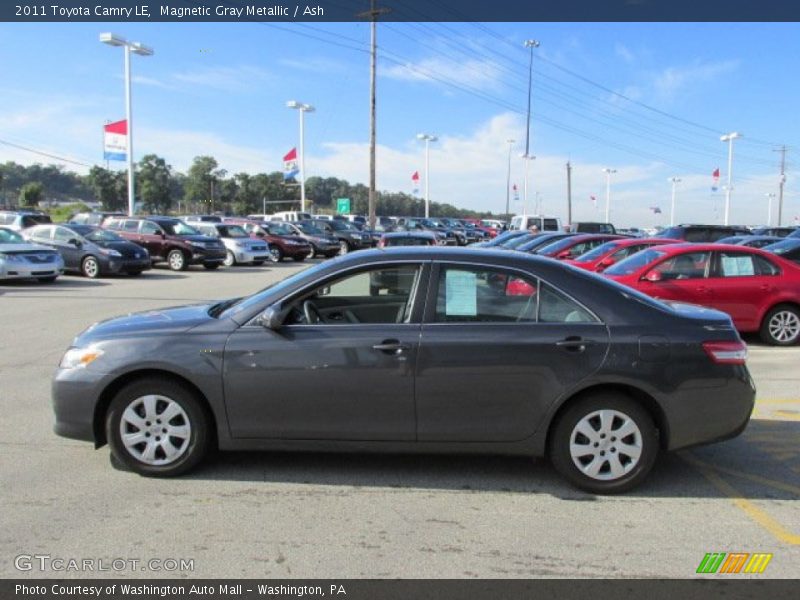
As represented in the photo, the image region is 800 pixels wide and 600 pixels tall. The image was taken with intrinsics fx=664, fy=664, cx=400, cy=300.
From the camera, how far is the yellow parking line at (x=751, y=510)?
376 centimetres

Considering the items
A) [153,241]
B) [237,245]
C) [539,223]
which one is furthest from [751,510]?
[539,223]

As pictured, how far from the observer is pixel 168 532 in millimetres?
3691

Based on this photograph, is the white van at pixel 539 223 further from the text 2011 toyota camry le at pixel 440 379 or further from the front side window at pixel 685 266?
the text 2011 toyota camry le at pixel 440 379

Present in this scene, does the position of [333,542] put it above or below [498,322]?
below

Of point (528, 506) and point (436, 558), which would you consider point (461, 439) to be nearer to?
point (528, 506)

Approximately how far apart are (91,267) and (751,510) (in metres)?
19.5

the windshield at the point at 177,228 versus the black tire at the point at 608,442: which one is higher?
the windshield at the point at 177,228

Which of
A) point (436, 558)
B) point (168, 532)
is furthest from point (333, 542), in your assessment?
point (168, 532)

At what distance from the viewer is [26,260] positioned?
56.2 ft

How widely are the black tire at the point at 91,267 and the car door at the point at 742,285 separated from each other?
1682cm

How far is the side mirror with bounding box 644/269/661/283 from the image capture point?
31.8ft

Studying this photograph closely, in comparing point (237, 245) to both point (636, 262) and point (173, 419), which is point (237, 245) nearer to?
point (636, 262)

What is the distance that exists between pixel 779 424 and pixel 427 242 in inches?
585

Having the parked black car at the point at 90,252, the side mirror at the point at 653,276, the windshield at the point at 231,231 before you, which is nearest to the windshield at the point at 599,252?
the side mirror at the point at 653,276
